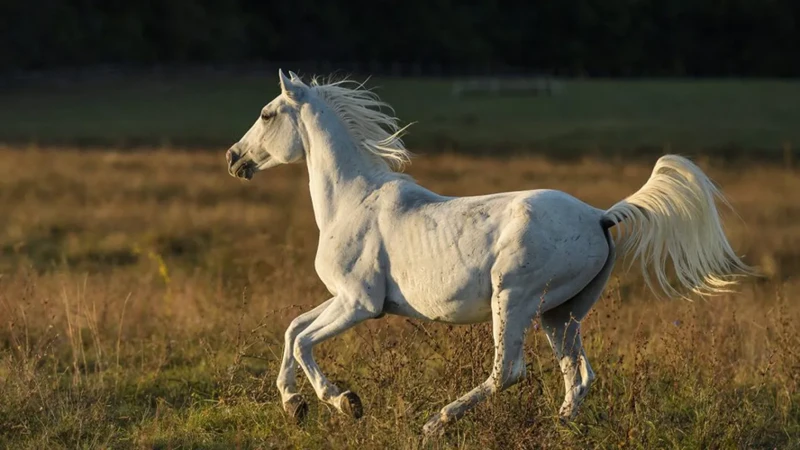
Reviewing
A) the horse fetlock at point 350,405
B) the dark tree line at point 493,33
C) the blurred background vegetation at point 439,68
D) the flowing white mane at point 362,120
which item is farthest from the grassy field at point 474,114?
the horse fetlock at point 350,405

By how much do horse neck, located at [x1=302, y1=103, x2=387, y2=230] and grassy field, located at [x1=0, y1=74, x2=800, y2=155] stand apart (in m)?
26.3

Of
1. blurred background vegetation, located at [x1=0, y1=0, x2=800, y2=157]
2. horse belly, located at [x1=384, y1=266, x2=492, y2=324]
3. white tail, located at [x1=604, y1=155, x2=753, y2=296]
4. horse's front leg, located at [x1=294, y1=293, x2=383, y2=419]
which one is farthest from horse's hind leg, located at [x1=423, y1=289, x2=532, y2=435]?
blurred background vegetation, located at [x1=0, y1=0, x2=800, y2=157]

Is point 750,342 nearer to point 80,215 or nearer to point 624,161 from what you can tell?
point 80,215

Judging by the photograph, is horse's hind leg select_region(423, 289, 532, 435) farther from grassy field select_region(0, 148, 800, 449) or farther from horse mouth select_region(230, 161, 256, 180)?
horse mouth select_region(230, 161, 256, 180)

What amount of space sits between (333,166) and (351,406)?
158 centimetres

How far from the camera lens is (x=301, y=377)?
7.38 meters

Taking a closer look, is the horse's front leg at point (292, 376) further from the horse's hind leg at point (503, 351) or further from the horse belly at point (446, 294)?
the horse's hind leg at point (503, 351)

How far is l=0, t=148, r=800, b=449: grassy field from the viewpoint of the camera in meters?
6.43

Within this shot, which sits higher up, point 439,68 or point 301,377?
point 301,377

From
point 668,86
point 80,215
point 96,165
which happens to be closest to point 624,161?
point 96,165

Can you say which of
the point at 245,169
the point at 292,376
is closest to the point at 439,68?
the point at 245,169

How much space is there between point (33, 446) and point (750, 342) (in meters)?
5.43

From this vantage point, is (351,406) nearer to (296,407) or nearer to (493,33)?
(296,407)

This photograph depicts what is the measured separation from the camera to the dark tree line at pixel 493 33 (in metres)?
72.1
